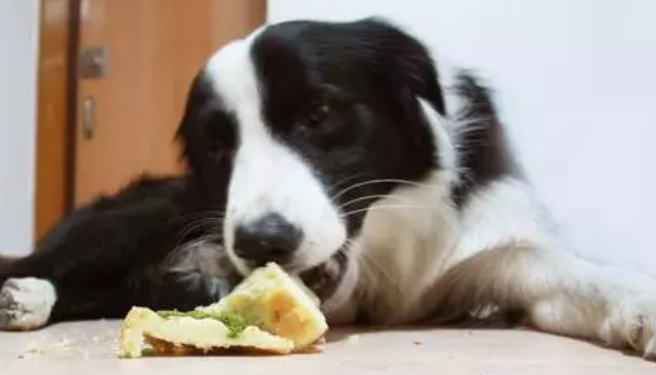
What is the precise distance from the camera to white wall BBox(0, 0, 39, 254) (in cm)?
321

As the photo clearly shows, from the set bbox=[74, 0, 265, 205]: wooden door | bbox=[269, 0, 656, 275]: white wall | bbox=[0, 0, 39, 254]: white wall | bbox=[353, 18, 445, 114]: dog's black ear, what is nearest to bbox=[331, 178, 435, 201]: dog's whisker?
bbox=[353, 18, 445, 114]: dog's black ear

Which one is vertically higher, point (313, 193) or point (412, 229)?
point (313, 193)

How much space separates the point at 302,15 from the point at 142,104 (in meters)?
0.97

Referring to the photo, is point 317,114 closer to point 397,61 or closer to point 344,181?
point 344,181

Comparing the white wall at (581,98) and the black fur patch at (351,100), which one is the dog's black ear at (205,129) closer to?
the black fur patch at (351,100)

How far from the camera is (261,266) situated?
3.94 feet

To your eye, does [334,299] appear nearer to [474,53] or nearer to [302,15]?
[474,53]

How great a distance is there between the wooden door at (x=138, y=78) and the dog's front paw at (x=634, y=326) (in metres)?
1.62

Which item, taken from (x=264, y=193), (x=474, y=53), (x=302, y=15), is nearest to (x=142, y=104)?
(x=302, y=15)

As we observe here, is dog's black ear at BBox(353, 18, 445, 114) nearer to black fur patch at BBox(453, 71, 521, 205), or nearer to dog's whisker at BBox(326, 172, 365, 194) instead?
black fur patch at BBox(453, 71, 521, 205)

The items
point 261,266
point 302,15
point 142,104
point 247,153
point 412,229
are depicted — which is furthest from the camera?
point 142,104

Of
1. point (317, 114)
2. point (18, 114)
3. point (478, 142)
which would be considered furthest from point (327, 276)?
point (18, 114)

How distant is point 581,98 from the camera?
5.65 ft

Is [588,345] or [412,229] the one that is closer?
[588,345]
